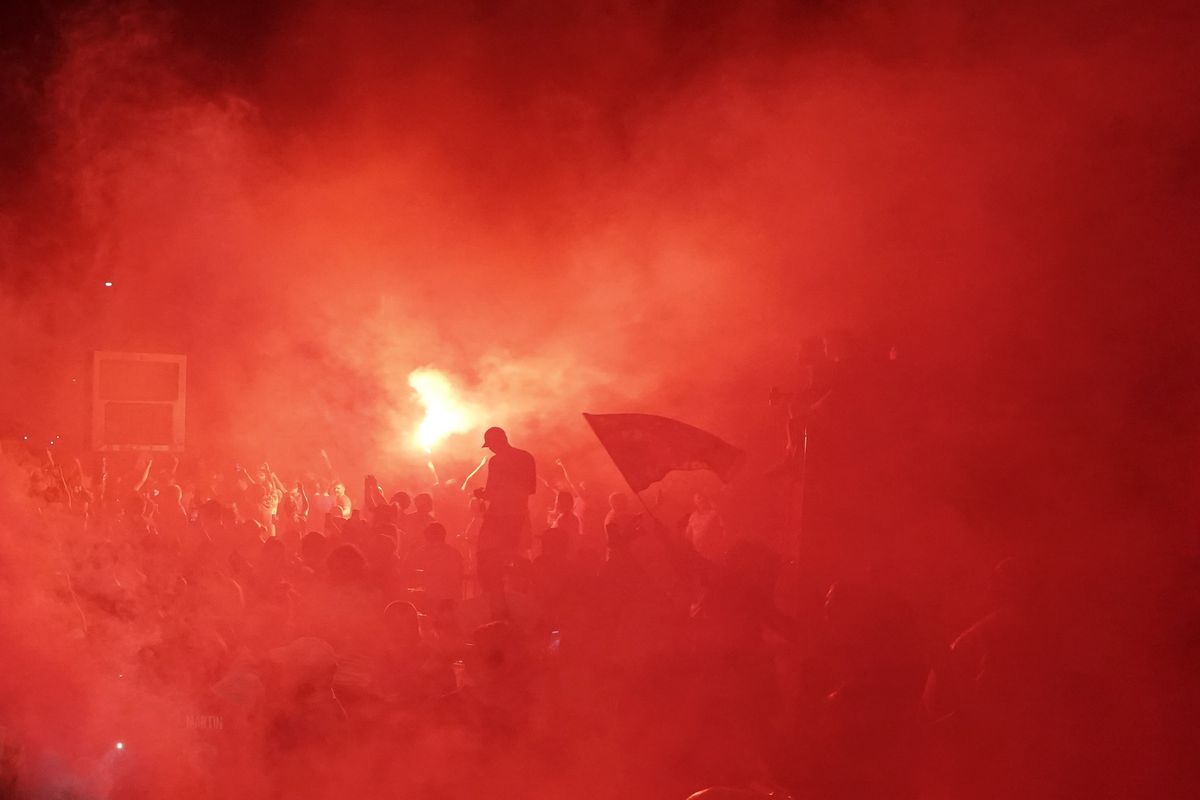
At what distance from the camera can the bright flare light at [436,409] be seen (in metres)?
8.82

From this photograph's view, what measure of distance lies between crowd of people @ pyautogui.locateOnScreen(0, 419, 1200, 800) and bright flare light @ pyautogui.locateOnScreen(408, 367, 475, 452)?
4.46 metres

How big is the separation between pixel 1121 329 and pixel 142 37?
557 centimetres

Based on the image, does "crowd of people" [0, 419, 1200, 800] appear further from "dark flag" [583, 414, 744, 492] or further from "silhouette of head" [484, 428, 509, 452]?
"silhouette of head" [484, 428, 509, 452]

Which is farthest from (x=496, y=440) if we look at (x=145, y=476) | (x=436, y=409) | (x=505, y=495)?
(x=145, y=476)

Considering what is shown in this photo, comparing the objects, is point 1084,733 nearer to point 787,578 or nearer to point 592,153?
point 787,578

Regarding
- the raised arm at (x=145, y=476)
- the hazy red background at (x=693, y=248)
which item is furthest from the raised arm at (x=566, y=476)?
the raised arm at (x=145, y=476)

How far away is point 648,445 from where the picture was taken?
4625mm

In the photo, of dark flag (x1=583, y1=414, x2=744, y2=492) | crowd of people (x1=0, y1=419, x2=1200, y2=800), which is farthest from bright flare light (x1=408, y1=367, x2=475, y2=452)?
crowd of people (x1=0, y1=419, x2=1200, y2=800)

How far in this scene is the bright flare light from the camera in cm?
882

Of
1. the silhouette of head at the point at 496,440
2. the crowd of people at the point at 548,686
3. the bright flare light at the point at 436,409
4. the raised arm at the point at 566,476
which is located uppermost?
→ the bright flare light at the point at 436,409

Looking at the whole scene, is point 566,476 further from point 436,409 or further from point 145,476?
point 145,476

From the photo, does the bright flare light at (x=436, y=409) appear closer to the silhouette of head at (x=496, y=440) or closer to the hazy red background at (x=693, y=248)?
the hazy red background at (x=693, y=248)

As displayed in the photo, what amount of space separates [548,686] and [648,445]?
1.40 m

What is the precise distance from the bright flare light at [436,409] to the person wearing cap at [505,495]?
3.41 m
